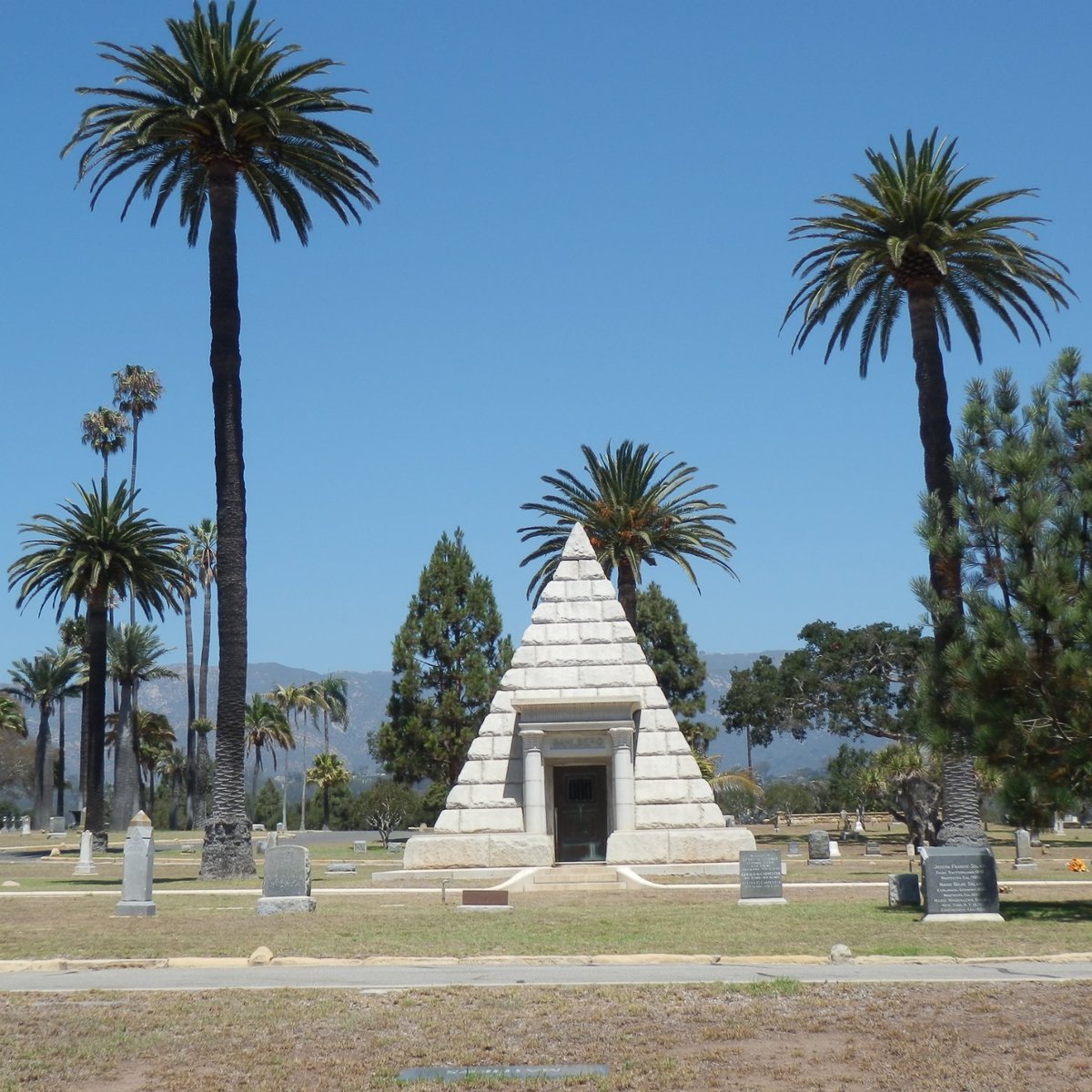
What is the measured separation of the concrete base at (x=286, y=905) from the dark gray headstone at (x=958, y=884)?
30.1 feet

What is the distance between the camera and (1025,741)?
17656 millimetres

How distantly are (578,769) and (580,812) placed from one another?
40.3 inches

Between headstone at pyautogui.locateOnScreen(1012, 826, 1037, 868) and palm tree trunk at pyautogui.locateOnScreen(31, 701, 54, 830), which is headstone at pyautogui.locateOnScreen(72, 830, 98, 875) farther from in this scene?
palm tree trunk at pyautogui.locateOnScreen(31, 701, 54, 830)

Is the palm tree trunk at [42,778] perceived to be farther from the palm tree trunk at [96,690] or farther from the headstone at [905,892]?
the headstone at [905,892]

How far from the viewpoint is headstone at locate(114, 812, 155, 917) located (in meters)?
19.7

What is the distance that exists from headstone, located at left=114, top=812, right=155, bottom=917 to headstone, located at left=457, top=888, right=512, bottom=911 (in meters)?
4.86

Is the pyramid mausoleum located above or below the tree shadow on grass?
above

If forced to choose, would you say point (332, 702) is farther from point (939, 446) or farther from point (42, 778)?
point (939, 446)

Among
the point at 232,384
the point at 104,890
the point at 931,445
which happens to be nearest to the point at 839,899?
the point at 931,445

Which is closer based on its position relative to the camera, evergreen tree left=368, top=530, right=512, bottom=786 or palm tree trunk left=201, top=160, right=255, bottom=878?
palm tree trunk left=201, top=160, right=255, bottom=878

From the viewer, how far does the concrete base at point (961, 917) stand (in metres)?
17.0

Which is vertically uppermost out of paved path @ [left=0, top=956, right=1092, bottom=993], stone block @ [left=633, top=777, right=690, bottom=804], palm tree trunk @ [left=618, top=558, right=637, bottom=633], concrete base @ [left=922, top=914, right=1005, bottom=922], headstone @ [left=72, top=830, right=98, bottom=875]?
palm tree trunk @ [left=618, top=558, right=637, bottom=633]

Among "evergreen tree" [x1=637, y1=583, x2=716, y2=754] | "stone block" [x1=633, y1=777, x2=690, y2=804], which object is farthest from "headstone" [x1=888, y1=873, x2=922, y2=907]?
"evergreen tree" [x1=637, y1=583, x2=716, y2=754]

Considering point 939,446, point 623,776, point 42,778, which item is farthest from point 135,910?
point 42,778
